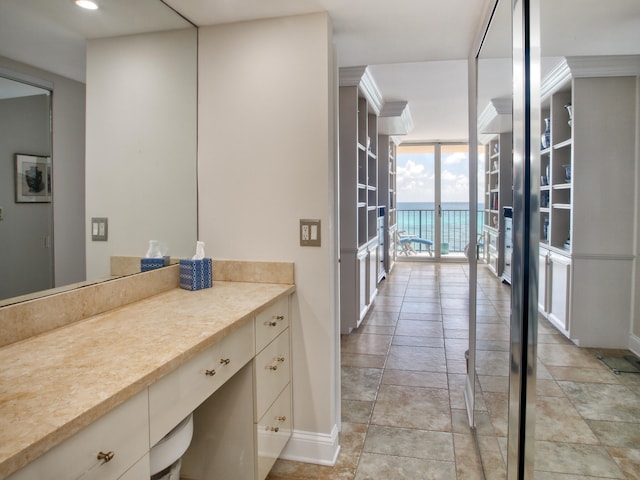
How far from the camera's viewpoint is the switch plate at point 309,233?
2.17 meters

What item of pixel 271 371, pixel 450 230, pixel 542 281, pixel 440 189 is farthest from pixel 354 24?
pixel 450 230

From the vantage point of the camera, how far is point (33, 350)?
1.25m

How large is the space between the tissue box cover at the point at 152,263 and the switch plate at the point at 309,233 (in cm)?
66

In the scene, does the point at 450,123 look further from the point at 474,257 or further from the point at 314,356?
the point at 314,356

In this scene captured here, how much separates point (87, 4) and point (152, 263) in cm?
106

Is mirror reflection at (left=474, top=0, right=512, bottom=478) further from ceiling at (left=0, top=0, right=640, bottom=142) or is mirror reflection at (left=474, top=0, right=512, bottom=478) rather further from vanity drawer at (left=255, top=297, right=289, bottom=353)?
vanity drawer at (left=255, top=297, right=289, bottom=353)

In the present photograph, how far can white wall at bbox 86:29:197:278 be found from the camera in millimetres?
1689

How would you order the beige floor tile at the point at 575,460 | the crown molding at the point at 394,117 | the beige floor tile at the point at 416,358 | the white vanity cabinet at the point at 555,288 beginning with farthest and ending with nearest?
1. the crown molding at the point at 394,117
2. the beige floor tile at the point at 416,358
3. the white vanity cabinet at the point at 555,288
4. the beige floor tile at the point at 575,460

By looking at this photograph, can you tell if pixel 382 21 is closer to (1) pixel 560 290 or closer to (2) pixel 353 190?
(1) pixel 560 290

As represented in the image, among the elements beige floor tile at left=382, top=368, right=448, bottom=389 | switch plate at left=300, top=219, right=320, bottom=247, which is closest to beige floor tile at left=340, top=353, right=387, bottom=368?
beige floor tile at left=382, top=368, right=448, bottom=389

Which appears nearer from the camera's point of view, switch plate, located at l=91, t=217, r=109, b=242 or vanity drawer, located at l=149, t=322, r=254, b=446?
vanity drawer, located at l=149, t=322, r=254, b=446

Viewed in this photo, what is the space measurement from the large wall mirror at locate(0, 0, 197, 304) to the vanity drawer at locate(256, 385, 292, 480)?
2.85ft

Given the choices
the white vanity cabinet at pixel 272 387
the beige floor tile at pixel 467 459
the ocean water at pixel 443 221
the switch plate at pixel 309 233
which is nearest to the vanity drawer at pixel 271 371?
the white vanity cabinet at pixel 272 387

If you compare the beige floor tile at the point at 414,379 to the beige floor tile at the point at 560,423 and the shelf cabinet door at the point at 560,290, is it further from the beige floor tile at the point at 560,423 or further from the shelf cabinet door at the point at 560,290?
the shelf cabinet door at the point at 560,290
